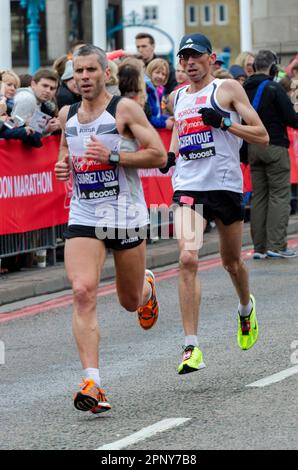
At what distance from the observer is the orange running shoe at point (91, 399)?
7.49 metres

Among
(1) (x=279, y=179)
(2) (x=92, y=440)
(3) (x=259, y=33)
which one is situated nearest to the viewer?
(2) (x=92, y=440)

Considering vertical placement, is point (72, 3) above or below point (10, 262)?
above

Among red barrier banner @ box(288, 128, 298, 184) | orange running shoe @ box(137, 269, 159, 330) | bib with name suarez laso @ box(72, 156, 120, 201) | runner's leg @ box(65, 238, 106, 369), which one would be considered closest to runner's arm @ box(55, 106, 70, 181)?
bib with name suarez laso @ box(72, 156, 120, 201)

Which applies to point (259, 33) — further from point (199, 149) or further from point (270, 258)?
point (199, 149)

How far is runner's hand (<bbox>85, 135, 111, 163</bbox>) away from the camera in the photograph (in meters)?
7.90

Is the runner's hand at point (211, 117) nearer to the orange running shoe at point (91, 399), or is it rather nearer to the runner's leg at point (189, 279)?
the runner's leg at point (189, 279)

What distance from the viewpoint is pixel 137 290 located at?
27.7 feet

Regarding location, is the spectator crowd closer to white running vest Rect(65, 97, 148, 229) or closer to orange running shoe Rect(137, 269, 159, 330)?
orange running shoe Rect(137, 269, 159, 330)

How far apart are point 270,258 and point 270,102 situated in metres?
1.75

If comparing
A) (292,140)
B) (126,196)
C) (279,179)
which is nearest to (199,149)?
Answer: (126,196)

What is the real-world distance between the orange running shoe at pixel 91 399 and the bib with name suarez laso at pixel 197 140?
7.19 ft

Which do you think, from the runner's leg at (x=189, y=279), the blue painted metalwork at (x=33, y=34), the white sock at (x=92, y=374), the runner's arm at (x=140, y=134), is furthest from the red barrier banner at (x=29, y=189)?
the blue painted metalwork at (x=33, y=34)

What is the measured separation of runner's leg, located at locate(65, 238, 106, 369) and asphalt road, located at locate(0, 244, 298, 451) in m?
0.36

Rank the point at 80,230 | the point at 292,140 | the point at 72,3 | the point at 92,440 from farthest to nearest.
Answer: the point at 72,3 → the point at 292,140 → the point at 80,230 → the point at 92,440
